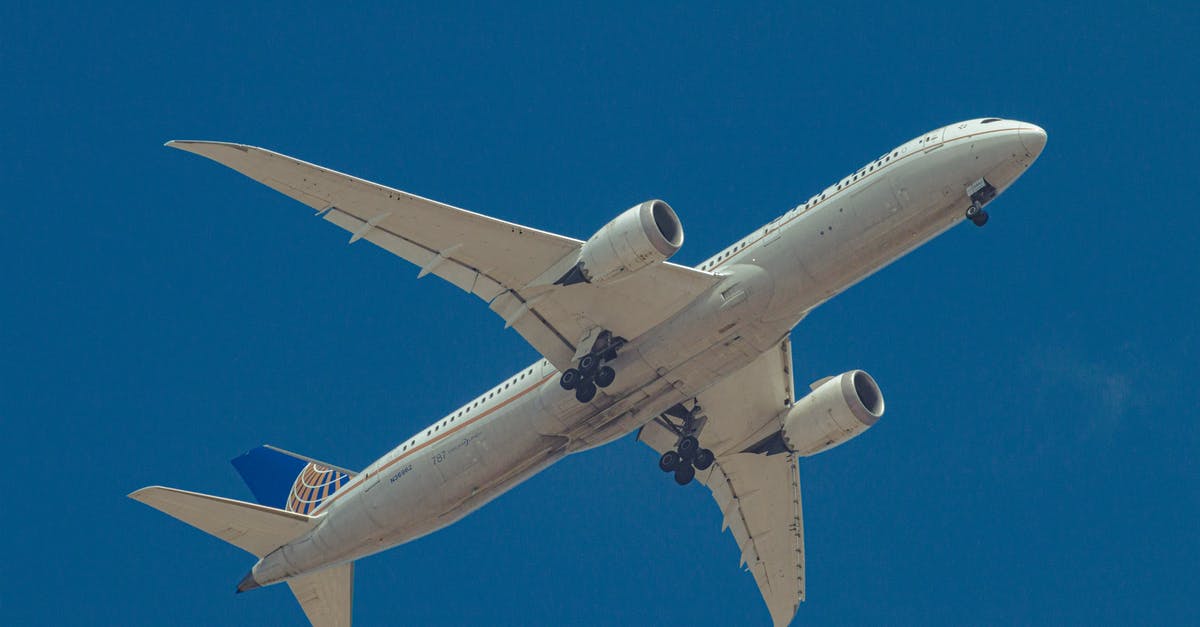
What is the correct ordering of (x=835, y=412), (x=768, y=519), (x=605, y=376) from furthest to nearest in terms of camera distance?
(x=768, y=519), (x=835, y=412), (x=605, y=376)

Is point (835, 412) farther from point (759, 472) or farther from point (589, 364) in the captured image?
point (589, 364)

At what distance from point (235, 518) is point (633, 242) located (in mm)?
13899

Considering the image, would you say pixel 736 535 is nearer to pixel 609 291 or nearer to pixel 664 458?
pixel 664 458

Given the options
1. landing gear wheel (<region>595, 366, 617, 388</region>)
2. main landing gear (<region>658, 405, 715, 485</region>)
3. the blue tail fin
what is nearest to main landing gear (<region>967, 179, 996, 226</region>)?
landing gear wheel (<region>595, 366, 617, 388</region>)

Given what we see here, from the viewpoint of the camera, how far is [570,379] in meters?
39.7

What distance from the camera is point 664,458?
44.8 meters

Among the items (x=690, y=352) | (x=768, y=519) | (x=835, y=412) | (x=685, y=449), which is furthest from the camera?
(x=768, y=519)

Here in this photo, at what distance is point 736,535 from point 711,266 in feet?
38.9

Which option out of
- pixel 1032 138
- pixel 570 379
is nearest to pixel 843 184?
pixel 1032 138

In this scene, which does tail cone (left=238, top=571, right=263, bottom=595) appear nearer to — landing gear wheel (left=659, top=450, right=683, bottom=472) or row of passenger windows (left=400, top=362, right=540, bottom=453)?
row of passenger windows (left=400, top=362, right=540, bottom=453)

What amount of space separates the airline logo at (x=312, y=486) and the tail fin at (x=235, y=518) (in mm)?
1171

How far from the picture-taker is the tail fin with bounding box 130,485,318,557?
4081 cm

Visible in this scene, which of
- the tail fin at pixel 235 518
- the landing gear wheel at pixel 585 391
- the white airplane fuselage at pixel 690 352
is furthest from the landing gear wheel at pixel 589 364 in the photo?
the tail fin at pixel 235 518

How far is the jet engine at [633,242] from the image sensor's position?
36.6 m
